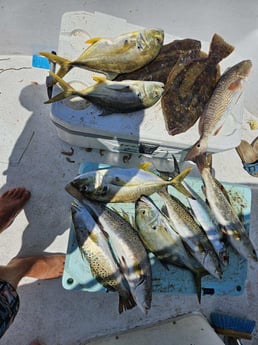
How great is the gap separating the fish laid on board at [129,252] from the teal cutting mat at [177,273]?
113 millimetres

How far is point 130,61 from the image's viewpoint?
1642 millimetres

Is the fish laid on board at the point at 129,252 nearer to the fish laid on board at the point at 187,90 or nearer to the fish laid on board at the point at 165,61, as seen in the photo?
the fish laid on board at the point at 187,90

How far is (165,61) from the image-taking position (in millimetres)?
1722

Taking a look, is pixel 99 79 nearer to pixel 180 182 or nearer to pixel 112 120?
pixel 112 120

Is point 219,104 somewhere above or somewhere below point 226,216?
above

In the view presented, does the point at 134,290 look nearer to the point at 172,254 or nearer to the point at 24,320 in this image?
the point at 172,254

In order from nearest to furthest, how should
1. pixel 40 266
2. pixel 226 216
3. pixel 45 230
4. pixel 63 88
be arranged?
pixel 63 88
pixel 226 216
pixel 40 266
pixel 45 230

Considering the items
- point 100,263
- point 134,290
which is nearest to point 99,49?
point 100,263

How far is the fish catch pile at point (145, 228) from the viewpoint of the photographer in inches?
64.3

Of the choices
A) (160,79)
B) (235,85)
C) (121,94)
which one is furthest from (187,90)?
(121,94)

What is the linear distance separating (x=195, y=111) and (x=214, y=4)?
86 cm

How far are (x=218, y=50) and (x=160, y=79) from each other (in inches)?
16.2

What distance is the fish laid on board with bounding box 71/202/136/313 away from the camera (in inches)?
63.9

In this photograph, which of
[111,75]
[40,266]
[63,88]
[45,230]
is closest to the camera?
[63,88]
